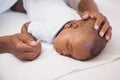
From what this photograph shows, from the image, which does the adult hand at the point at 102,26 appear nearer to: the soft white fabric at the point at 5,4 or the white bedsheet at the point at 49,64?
the white bedsheet at the point at 49,64

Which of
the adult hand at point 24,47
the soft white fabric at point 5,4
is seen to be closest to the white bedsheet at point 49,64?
the adult hand at point 24,47

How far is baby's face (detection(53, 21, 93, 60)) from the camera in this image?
0.82 m

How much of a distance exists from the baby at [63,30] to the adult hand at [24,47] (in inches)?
2.9

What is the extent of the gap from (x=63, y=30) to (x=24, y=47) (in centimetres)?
16

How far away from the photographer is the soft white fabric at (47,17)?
3.09ft

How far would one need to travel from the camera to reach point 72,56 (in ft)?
2.87

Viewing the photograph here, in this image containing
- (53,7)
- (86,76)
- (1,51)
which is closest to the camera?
(86,76)

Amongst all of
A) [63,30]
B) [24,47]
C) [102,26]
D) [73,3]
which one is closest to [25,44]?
[24,47]

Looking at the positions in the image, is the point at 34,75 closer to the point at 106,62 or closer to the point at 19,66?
the point at 19,66

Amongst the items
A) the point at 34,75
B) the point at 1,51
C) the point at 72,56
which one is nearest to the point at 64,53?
the point at 72,56

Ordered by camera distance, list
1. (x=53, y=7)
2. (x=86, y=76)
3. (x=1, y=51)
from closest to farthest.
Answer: (x=86, y=76), (x=1, y=51), (x=53, y=7)

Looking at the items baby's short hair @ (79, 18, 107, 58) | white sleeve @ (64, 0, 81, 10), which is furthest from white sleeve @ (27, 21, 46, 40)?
white sleeve @ (64, 0, 81, 10)

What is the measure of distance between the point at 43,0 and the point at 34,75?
43 cm

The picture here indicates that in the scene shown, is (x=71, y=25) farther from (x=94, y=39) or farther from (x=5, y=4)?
(x=5, y=4)
